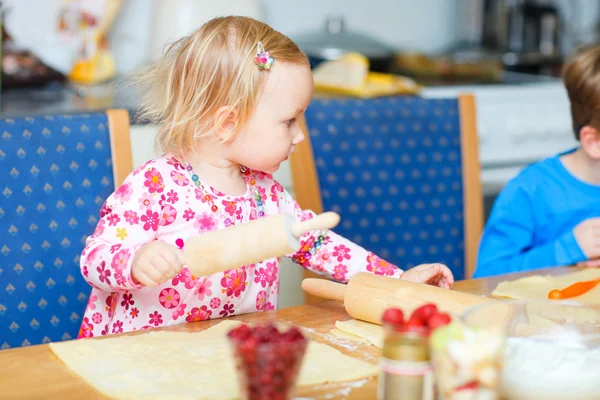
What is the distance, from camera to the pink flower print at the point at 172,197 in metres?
1.20

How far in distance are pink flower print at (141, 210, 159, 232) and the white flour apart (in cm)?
60

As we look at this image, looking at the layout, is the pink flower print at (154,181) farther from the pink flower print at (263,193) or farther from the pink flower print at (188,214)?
the pink flower print at (263,193)

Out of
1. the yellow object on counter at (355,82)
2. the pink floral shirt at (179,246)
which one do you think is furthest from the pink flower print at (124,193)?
the yellow object on counter at (355,82)

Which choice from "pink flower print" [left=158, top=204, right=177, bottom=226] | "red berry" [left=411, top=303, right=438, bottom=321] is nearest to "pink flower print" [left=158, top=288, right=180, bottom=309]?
"pink flower print" [left=158, top=204, right=177, bottom=226]

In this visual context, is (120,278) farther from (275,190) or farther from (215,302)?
(275,190)

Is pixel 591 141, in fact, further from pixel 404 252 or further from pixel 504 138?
pixel 504 138

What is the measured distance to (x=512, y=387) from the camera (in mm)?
739

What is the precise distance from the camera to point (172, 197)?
121 centimetres

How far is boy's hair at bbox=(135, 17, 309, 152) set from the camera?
46.3 inches

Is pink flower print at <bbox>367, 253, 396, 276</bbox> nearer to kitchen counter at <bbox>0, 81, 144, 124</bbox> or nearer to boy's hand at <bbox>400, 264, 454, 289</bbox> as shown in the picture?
boy's hand at <bbox>400, 264, 454, 289</bbox>

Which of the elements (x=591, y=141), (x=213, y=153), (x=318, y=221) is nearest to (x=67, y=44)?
(x=213, y=153)

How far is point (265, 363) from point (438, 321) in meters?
0.15

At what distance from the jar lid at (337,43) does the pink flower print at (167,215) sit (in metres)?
1.71

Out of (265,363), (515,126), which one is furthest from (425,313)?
(515,126)
